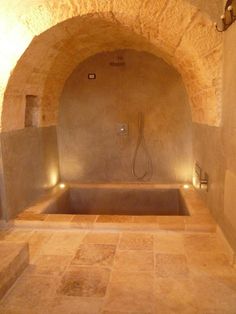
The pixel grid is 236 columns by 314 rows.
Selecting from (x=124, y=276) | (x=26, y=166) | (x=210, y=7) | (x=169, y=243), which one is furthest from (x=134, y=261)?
(x=210, y=7)

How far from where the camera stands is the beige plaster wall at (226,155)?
215 centimetres

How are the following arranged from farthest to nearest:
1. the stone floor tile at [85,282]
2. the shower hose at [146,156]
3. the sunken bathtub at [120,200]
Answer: the shower hose at [146,156]
the sunken bathtub at [120,200]
the stone floor tile at [85,282]

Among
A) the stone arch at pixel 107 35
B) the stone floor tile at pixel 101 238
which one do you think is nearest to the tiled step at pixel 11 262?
the stone floor tile at pixel 101 238

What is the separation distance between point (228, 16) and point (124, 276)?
2.12 meters

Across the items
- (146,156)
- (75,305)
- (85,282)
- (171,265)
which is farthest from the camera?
(146,156)

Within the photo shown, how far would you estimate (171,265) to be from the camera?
2242 millimetres

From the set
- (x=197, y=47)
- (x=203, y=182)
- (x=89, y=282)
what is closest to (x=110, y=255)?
(x=89, y=282)

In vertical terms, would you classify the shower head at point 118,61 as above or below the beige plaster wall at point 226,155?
above

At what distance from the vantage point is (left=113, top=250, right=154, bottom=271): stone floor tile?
2.23 metres

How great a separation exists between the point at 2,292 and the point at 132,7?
2.44 metres

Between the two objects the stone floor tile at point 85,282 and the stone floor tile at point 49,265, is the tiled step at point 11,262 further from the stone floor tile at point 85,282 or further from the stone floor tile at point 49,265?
the stone floor tile at point 85,282

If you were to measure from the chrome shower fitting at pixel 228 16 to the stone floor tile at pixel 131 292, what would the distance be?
6.51 feet

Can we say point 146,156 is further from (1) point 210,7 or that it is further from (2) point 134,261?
(1) point 210,7

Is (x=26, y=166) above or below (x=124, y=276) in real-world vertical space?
above
